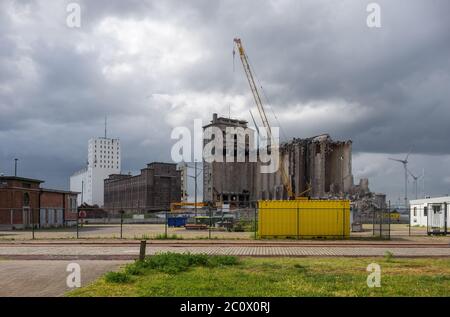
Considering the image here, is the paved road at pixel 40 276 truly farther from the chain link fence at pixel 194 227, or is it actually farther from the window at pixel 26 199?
the window at pixel 26 199

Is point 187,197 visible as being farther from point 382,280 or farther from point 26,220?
point 382,280

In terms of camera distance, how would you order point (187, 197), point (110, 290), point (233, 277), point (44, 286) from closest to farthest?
point (110, 290) < point (44, 286) < point (233, 277) < point (187, 197)

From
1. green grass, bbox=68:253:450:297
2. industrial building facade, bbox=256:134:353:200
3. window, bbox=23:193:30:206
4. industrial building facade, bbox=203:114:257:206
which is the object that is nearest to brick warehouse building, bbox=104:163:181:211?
industrial building facade, bbox=203:114:257:206

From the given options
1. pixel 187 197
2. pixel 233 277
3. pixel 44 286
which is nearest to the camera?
pixel 44 286

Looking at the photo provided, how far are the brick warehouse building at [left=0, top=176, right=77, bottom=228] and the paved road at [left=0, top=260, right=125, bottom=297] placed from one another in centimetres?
3675

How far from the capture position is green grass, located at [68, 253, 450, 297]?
38.0ft

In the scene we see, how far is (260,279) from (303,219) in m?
23.5

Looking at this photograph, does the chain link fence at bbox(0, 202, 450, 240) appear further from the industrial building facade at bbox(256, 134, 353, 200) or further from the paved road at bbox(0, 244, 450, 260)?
the industrial building facade at bbox(256, 134, 353, 200)

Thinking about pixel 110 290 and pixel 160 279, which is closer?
pixel 110 290

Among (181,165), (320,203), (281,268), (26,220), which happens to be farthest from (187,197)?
(281,268)

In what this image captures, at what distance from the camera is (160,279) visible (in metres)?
13.5

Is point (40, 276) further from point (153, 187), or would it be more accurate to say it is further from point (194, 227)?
point (153, 187)

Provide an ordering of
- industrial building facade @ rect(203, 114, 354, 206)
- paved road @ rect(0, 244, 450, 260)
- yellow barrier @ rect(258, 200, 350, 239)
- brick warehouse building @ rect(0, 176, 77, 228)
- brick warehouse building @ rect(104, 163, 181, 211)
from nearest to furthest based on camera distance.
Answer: paved road @ rect(0, 244, 450, 260)
yellow barrier @ rect(258, 200, 350, 239)
brick warehouse building @ rect(0, 176, 77, 228)
industrial building facade @ rect(203, 114, 354, 206)
brick warehouse building @ rect(104, 163, 181, 211)

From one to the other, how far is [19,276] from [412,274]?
1118cm
